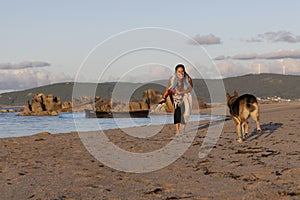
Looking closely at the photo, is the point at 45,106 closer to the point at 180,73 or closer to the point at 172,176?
the point at 180,73

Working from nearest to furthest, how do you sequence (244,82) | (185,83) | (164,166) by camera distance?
1. (164,166)
2. (185,83)
3. (244,82)

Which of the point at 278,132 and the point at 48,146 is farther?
the point at 278,132

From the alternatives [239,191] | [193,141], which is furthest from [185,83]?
[239,191]

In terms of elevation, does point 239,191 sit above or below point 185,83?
below

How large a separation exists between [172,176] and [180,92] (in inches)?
262

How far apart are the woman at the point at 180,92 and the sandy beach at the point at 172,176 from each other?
8.65 feet

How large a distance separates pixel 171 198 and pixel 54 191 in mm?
2025

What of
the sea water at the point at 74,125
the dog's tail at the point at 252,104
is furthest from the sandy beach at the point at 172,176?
the sea water at the point at 74,125

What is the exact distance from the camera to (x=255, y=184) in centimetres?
638

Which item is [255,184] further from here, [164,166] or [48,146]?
[48,146]

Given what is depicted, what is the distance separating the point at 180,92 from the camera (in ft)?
45.4

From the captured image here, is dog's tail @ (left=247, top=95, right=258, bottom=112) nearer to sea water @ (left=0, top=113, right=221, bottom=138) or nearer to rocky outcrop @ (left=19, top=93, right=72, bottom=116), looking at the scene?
sea water @ (left=0, top=113, right=221, bottom=138)

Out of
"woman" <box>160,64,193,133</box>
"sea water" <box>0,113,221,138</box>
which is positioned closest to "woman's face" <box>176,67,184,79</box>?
"woman" <box>160,64,193,133</box>

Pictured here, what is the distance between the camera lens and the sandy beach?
20.1 ft
